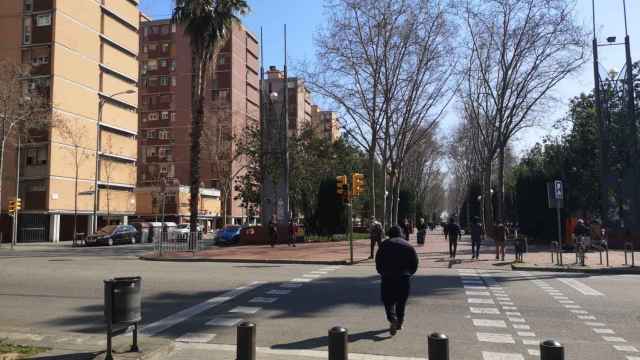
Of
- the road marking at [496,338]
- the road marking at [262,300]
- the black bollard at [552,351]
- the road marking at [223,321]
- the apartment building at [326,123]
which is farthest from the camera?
the apartment building at [326,123]

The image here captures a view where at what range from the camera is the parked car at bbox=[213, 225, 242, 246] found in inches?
1457

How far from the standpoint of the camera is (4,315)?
10023 millimetres

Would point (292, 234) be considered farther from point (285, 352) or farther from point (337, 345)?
point (337, 345)

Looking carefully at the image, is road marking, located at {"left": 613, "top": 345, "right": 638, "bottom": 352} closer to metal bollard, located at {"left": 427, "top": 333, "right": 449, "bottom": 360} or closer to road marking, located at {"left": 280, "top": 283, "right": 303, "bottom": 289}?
metal bollard, located at {"left": 427, "top": 333, "right": 449, "bottom": 360}

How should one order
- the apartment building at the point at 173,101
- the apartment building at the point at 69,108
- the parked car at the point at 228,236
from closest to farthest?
the parked car at the point at 228,236 → the apartment building at the point at 69,108 → the apartment building at the point at 173,101

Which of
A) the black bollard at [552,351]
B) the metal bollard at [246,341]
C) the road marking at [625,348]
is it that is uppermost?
the black bollard at [552,351]

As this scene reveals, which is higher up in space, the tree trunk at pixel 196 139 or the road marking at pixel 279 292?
the tree trunk at pixel 196 139

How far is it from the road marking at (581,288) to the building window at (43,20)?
4850cm

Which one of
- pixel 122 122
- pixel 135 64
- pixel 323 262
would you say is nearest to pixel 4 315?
pixel 323 262

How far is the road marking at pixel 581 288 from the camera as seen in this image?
1294 cm

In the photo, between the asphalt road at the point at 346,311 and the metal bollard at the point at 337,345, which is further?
the asphalt road at the point at 346,311

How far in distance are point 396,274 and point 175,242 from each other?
1948 cm

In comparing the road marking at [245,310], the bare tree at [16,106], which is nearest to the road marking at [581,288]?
the road marking at [245,310]

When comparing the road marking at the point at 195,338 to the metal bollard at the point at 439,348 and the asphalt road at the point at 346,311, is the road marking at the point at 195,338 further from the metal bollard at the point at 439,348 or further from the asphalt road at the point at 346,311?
the metal bollard at the point at 439,348
